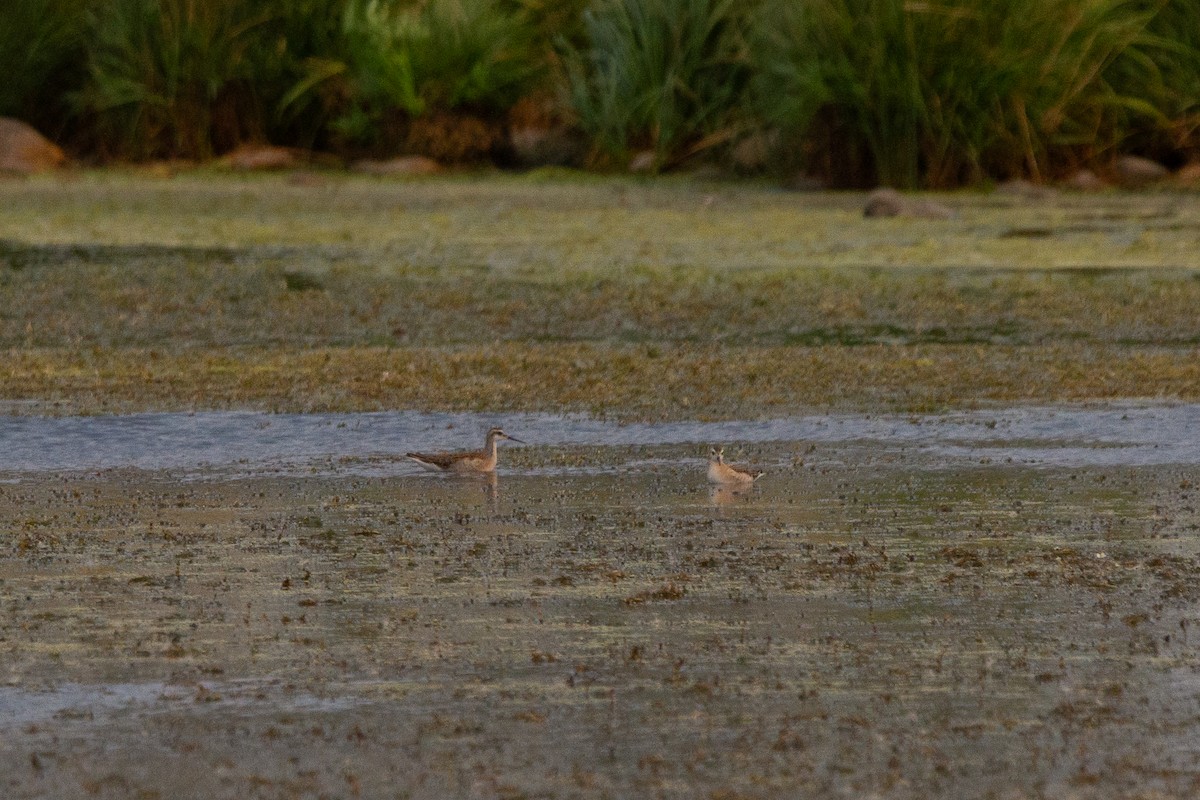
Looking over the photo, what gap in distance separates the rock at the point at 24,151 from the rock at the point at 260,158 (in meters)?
1.82

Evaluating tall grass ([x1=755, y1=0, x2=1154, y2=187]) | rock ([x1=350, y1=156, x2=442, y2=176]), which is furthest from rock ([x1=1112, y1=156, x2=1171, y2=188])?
rock ([x1=350, y1=156, x2=442, y2=176])

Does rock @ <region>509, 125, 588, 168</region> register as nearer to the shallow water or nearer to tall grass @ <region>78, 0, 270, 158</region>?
tall grass @ <region>78, 0, 270, 158</region>

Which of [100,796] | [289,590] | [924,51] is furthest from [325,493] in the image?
[924,51]

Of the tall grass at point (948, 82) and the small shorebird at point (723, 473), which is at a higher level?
the tall grass at point (948, 82)

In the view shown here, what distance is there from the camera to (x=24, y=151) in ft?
79.9

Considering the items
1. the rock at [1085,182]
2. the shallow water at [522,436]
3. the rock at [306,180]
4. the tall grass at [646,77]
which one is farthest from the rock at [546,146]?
the shallow water at [522,436]

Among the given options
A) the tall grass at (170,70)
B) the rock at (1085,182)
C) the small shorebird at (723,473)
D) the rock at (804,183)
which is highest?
the tall grass at (170,70)

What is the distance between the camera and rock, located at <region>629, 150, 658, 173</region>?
904 inches

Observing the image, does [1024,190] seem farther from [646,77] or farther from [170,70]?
[170,70]

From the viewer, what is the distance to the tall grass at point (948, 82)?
63.7ft

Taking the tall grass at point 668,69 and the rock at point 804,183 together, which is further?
the tall grass at point 668,69

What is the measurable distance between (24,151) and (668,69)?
6885mm

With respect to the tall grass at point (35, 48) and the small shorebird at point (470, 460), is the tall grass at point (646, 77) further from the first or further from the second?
the small shorebird at point (470, 460)

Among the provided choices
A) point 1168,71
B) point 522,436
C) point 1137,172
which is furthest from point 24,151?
point 522,436
